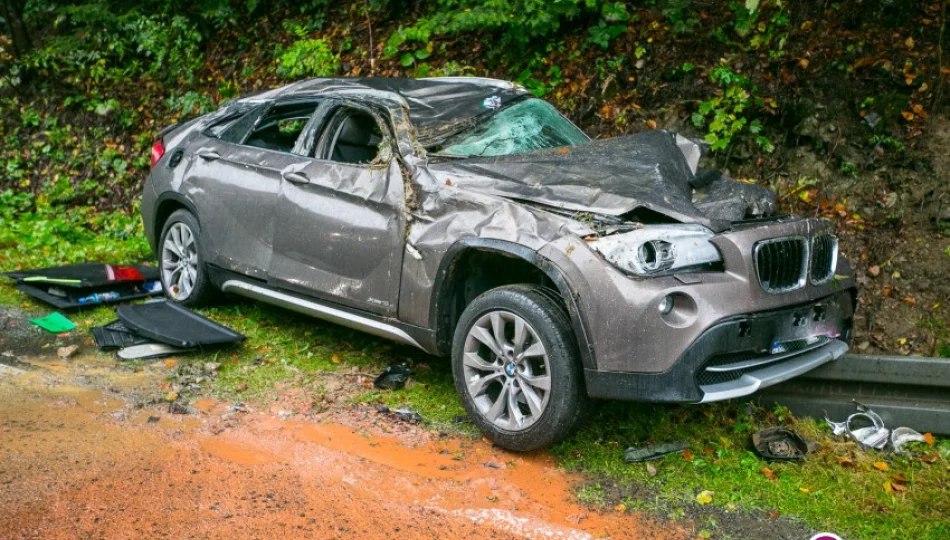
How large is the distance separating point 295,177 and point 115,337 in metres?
1.84

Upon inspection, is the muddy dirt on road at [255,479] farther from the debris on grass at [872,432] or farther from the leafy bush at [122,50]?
the leafy bush at [122,50]

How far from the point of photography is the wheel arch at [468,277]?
15.0ft

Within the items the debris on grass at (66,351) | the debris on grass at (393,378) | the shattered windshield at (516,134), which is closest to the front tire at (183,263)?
the debris on grass at (66,351)

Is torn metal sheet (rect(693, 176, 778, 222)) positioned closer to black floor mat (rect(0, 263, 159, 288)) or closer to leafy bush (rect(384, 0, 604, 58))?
leafy bush (rect(384, 0, 604, 58))

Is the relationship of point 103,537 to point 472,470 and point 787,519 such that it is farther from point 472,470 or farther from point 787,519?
point 787,519

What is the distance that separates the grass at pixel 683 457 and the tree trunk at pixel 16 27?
8495 mm

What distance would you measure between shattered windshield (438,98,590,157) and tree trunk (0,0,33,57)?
31.3 ft

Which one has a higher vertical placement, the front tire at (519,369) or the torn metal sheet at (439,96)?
the torn metal sheet at (439,96)

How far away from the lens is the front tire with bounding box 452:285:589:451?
4.30 m

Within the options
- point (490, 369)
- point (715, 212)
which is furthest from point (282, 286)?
point (715, 212)

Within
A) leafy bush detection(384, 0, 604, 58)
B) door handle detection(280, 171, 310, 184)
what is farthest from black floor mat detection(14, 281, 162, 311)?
leafy bush detection(384, 0, 604, 58)

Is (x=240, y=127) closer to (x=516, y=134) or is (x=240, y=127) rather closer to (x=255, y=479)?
(x=516, y=134)

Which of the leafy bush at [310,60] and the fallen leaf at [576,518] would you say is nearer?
the fallen leaf at [576,518]

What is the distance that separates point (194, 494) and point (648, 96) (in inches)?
234
